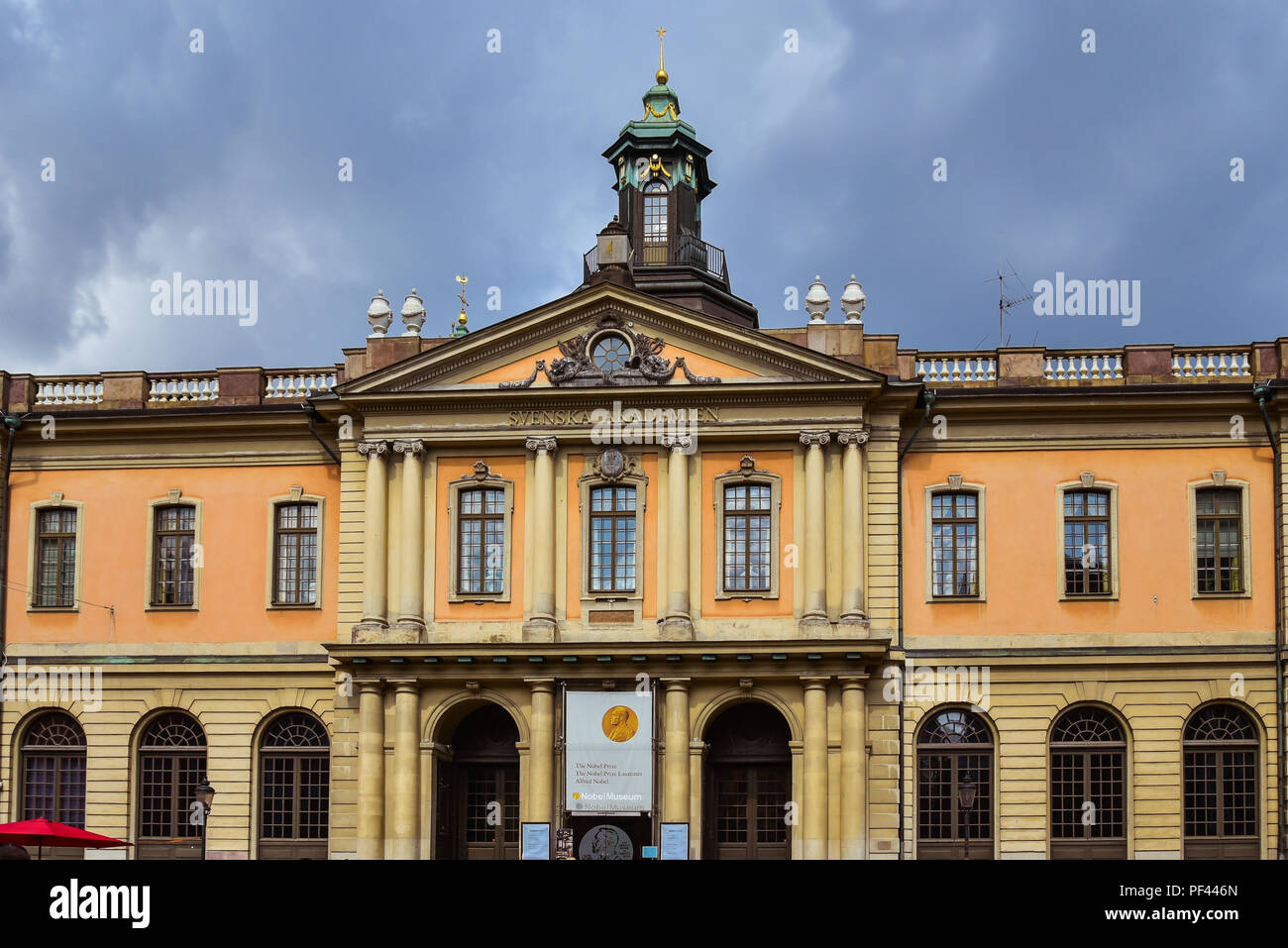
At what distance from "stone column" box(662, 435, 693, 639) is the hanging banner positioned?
1870 mm

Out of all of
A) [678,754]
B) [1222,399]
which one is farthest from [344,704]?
[1222,399]

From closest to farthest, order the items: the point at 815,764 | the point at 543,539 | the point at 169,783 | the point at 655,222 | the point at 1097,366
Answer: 1. the point at 815,764
2. the point at 543,539
3. the point at 1097,366
4. the point at 169,783
5. the point at 655,222

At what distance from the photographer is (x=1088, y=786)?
121 feet

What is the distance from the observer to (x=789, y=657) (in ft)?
119

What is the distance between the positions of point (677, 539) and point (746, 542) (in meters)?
1.64

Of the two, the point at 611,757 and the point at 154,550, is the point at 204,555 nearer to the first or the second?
the point at 154,550

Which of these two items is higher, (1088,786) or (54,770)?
(54,770)

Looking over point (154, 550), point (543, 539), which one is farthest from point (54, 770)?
point (543, 539)

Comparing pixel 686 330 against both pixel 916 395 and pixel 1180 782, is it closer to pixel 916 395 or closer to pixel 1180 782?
pixel 916 395

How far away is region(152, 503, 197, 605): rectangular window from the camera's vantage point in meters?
40.1

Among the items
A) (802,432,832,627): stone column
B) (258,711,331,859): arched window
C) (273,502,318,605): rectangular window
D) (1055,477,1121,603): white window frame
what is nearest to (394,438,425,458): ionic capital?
(273,502,318,605): rectangular window

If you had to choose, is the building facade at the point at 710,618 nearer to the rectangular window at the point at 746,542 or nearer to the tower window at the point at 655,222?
the rectangular window at the point at 746,542
